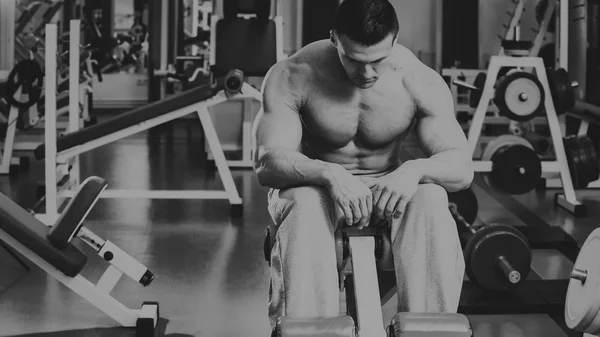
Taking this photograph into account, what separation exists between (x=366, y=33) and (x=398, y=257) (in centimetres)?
47

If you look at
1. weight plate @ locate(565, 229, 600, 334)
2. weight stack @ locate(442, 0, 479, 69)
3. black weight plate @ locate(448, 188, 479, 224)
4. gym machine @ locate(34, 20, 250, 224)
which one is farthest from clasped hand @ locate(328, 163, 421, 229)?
weight stack @ locate(442, 0, 479, 69)

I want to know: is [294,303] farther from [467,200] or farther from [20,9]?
[20,9]

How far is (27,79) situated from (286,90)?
3.84 metres

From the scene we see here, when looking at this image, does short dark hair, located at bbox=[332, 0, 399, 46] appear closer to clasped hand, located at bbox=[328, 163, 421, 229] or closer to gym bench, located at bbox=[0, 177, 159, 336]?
clasped hand, located at bbox=[328, 163, 421, 229]

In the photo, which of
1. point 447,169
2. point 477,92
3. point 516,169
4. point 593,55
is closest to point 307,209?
point 447,169

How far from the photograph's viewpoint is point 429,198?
1861mm

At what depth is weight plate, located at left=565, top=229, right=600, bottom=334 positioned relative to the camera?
76.0 inches

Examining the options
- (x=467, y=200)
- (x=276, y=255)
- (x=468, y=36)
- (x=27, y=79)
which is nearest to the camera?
Result: (x=276, y=255)

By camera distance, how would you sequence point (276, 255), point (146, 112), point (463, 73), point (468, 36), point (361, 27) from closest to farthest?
1. point (361, 27)
2. point (276, 255)
3. point (146, 112)
4. point (463, 73)
5. point (468, 36)

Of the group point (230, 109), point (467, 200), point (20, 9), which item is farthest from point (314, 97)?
point (20, 9)

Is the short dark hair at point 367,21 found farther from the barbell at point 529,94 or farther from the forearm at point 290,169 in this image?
the barbell at point 529,94

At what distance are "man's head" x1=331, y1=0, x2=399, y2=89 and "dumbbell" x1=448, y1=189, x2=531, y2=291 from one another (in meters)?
Answer: 1.37

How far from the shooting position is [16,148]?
6.23m

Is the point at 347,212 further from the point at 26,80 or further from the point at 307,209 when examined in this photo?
the point at 26,80
